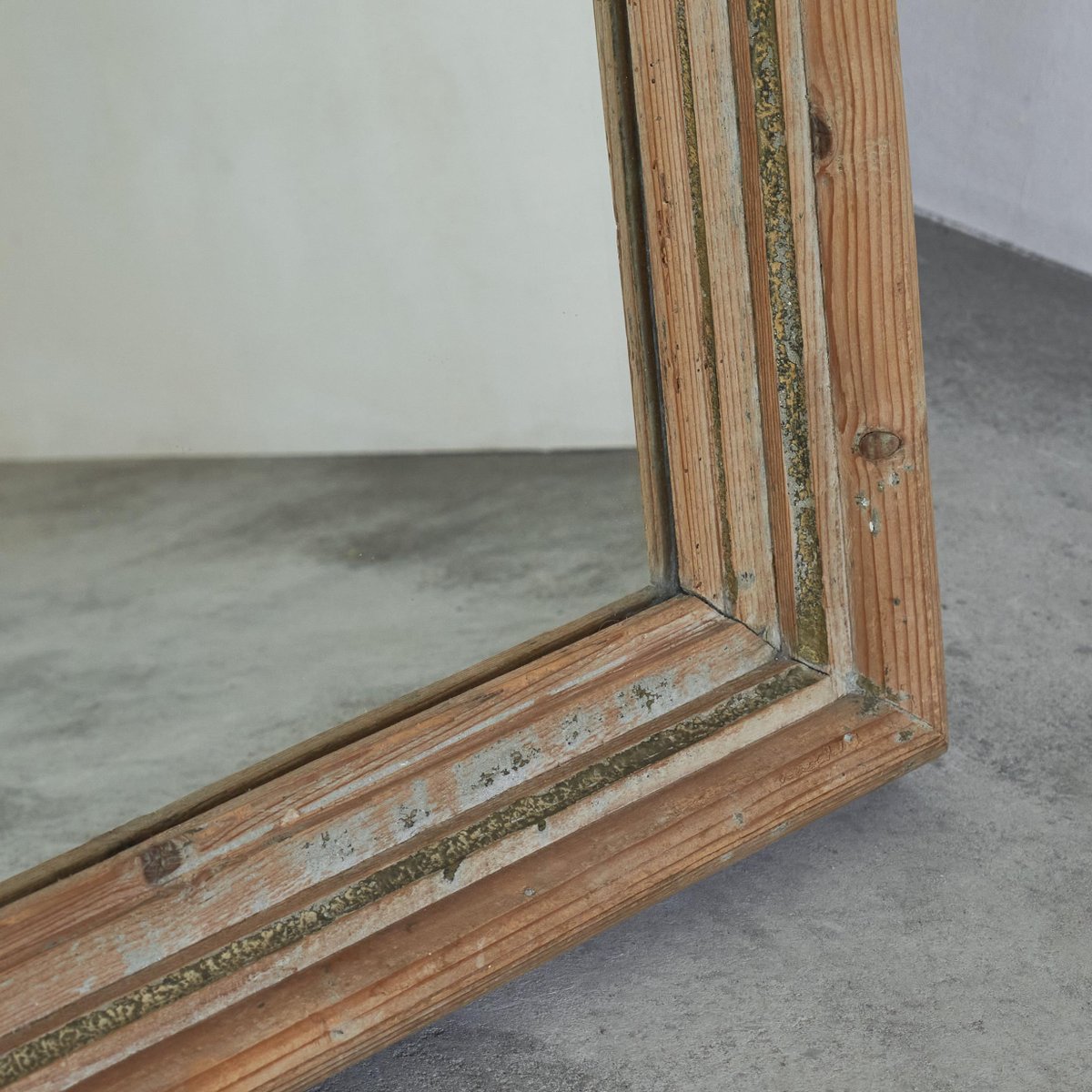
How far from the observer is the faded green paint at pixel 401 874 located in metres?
0.73

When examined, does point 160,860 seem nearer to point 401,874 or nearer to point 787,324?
point 401,874

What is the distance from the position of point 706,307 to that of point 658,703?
0.85ft

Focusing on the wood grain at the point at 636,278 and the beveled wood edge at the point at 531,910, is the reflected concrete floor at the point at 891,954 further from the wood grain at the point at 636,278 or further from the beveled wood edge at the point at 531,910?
the wood grain at the point at 636,278

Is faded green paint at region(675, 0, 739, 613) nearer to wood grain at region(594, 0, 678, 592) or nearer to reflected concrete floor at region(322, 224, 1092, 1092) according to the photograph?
wood grain at region(594, 0, 678, 592)

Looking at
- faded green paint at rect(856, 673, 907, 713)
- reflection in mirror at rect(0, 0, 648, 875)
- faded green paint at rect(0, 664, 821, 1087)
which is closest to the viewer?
faded green paint at rect(0, 664, 821, 1087)

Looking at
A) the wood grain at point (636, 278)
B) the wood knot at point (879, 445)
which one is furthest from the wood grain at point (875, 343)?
the wood grain at point (636, 278)

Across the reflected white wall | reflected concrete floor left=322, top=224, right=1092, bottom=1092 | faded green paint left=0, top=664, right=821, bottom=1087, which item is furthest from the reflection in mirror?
reflected concrete floor left=322, top=224, right=1092, bottom=1092

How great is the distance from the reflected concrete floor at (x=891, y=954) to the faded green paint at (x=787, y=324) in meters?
0.16

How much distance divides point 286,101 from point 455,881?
0.49 m

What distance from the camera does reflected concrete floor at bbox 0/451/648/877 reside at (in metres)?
0.86

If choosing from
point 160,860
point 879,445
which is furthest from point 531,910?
point 879,445

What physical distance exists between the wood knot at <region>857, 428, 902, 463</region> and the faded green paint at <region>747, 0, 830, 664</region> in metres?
0.04

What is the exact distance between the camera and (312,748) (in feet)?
2.72

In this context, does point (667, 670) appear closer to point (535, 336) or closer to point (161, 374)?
point (535, 336)
